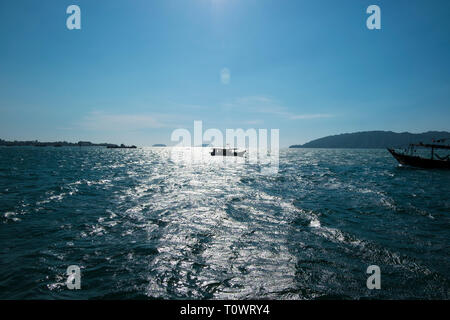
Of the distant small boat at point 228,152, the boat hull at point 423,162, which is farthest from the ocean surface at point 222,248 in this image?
the distant small boat at point 228,152

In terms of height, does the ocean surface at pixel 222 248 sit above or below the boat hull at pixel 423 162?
below

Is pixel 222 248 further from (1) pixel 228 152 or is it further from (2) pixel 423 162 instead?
(1) pixel 228 152

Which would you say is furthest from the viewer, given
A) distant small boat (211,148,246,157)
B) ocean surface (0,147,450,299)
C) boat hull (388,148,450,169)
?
distant small boat (211,148,246,157)

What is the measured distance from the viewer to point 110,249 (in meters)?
9.48

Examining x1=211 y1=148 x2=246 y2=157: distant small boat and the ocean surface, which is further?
x1=211 y1=148 x2=246 y2=157: distant small boat

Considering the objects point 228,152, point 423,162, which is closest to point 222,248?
point 423,162

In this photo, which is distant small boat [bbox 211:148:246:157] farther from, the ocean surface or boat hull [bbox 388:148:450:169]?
the ocean surface

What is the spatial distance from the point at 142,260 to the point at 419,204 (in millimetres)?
20598

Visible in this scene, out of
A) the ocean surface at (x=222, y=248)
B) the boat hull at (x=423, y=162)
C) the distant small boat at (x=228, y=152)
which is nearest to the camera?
the ocean surface at (x=222, y=248)

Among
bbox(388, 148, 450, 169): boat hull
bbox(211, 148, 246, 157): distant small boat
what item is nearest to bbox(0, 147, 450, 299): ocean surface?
bbox(388, 148, 450, 169): boat hull

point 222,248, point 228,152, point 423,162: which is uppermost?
point 228,152

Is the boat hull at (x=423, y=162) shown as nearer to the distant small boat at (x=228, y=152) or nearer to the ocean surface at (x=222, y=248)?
the ocean surface at (x=222, y=248)

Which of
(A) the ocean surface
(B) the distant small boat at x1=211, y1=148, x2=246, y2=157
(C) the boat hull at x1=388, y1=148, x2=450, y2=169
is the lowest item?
(A) the ocean surface

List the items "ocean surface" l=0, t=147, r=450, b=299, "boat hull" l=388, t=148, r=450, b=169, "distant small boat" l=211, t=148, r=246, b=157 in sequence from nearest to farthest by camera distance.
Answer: "ocean surface" l=0, t=147, r=450, b=299 < "boat hull" l=388, t=148, r=450, b=169 < "distant small boat" l=211, t=148, r=246, b=157
